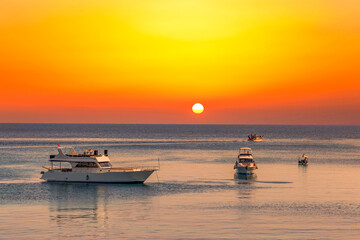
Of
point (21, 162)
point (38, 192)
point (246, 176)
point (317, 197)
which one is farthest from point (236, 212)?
point (21, 162)

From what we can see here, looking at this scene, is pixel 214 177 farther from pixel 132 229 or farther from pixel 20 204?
pixel 132 229

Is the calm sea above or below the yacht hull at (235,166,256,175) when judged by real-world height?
below

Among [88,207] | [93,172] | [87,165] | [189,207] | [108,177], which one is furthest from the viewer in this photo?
[87,165]

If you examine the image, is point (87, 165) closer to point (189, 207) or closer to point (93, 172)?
point (93, 172)

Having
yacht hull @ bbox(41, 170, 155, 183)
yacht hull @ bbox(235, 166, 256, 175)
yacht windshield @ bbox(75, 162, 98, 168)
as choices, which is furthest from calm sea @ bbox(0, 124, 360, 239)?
yacht windshield @ bbox(75, 162, 98, 168)

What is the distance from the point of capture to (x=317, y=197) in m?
70.6

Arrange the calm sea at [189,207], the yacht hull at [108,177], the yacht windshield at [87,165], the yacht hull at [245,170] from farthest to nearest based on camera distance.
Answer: the yacht hull at [245,170]
the yacht windshield at [87,165]
the yacht hull at [108,177]
the calm sea at [189,207]

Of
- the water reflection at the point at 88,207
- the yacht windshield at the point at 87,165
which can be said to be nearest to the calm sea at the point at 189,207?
the water reflection at the point at 88,207

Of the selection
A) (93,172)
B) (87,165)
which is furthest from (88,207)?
(87,165)

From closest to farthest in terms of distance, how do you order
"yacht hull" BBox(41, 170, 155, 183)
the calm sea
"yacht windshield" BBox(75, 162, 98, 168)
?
1. the calm sea
2. "yacht hull" BBox(41, 170, 155, 183)
3. "yacht windshield" BBox(75, 162, 98, 168)

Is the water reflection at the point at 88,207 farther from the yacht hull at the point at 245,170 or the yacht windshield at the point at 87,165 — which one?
the yacht hull at the point at 245,170

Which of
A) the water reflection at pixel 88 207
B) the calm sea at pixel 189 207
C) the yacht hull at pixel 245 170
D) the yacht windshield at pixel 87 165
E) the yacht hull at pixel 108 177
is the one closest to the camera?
the calm sea at pixel 189 207

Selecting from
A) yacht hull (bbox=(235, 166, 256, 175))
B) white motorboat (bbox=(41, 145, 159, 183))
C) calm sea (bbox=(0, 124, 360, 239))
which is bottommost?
calm sea (bbox=(0, 124, 360, 239))

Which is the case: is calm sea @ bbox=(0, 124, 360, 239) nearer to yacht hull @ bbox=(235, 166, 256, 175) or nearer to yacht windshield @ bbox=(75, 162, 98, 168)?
yacht hull @ bbox=(235, 166, 256, 175)
